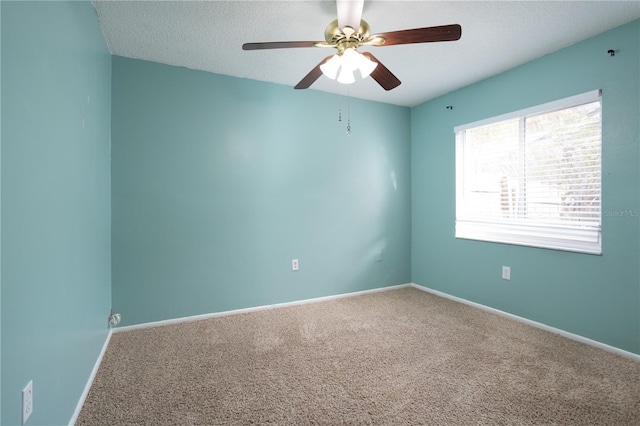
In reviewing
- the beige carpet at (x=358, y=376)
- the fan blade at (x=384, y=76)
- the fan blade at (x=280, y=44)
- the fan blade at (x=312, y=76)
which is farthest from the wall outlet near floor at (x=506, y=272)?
the fan blade at (x=280, y=44)

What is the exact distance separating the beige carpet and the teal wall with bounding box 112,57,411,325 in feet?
1.48

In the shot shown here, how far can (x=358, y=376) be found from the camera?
5.95 feet

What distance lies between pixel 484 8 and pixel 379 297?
2.76 m

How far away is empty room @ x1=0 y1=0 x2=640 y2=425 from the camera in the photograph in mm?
1362

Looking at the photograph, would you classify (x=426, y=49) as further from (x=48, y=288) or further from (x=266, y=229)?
(x=48, y=288)

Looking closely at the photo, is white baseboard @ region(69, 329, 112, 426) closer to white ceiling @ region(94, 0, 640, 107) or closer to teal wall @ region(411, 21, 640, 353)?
white ceiling @ region(94, 0, 640, 107)

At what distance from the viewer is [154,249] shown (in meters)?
2.58

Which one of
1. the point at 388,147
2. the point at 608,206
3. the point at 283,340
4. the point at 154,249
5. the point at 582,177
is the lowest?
the point at 283,340

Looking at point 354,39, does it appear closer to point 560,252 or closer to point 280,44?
point 280,44

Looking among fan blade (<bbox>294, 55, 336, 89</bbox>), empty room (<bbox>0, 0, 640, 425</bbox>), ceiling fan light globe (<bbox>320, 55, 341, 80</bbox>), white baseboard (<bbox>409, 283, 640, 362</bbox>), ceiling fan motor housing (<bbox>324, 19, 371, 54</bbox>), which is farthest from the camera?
white baseboard (<bbox>409, 283, 640, 362</bbox>)

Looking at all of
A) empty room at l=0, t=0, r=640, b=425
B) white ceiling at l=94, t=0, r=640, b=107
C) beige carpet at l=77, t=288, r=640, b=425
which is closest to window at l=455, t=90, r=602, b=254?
empty room at l=0, t=0, r=640, b=425

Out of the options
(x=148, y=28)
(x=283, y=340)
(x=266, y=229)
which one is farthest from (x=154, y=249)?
(x=148, y=28)

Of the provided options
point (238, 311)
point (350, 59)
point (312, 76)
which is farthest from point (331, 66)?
point (238, 311)

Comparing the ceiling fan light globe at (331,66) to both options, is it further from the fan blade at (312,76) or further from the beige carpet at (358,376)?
the beige carpet at (358,376)
